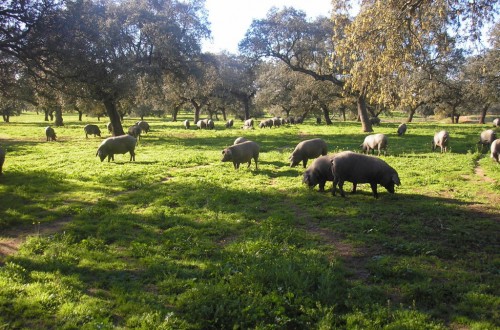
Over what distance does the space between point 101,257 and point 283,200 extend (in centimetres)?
576

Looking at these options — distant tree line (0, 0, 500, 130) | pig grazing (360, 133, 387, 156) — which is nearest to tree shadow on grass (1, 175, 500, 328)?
distant tree line (0, 0, 500, 130)

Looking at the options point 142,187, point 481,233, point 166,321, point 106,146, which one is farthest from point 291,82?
point 166,321

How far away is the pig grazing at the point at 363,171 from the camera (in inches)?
442

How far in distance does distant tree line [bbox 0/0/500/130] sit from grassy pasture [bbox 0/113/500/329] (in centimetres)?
420

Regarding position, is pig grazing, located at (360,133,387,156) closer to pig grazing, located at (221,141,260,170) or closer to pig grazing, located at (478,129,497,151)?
pig grazing, located at (478,129,497,151)

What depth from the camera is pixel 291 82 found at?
48.4 meters

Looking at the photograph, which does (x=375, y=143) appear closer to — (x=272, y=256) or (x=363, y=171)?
(x=363, y=171)

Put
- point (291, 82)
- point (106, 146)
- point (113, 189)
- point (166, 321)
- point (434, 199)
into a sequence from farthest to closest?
point (291, 82) → point (106, 146) → point (113, 189) → point (434, 199) → point (166, 321)

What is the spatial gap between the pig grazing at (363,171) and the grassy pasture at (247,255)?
1.72 feet

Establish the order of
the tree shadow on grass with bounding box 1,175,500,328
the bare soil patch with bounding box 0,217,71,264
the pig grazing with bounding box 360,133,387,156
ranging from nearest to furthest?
the tree shadow on grass with bounding box 1,175,500,328, the bare soil patch with bounding box 0,217,71,264, the pig grazing with bounding box 360,133,387,156

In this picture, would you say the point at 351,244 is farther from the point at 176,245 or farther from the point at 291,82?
the point at 291,82

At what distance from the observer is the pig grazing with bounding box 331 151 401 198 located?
442 inches

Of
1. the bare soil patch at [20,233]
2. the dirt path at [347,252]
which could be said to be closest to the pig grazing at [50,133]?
the bare soil patch at [20,233]

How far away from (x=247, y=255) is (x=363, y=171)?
5677 millimetres
